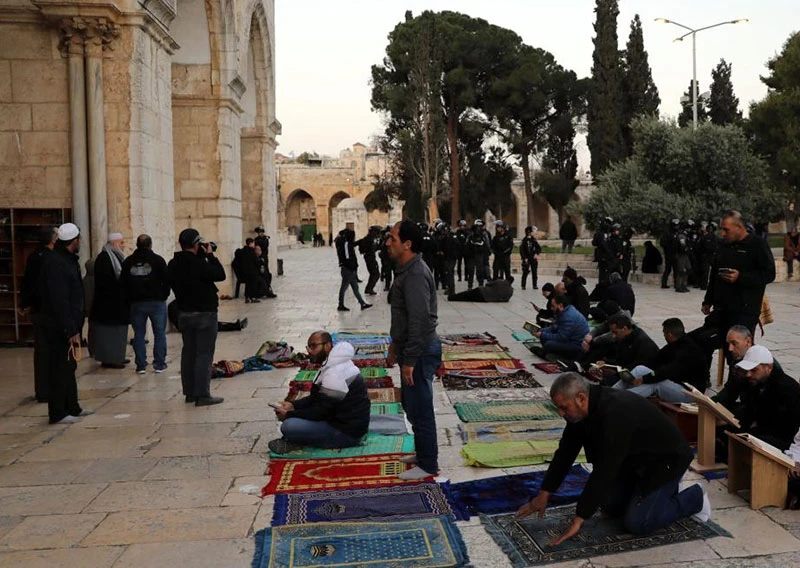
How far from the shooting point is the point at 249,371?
8.00 m

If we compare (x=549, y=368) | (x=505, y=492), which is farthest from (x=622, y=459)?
(x=549, y=368)

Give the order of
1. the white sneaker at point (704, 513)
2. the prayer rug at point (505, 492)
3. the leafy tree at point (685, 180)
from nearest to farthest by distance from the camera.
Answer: the white sneaker at point (704, 513)
the prayer rug at point (505, 492)
the leafy tree at point (685, 180)

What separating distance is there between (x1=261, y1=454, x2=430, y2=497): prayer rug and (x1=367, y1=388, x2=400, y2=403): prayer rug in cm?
158

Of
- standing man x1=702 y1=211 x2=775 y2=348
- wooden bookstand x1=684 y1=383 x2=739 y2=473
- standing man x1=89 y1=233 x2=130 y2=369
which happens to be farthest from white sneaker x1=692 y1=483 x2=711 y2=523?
standing man x1=89 y1=233 x2=130 y2=369

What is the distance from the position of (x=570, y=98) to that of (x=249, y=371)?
33.9m

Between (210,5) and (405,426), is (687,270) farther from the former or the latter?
(405,426)

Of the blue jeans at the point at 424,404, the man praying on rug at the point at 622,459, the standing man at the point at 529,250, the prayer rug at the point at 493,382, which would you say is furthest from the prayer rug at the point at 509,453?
the standing man at the point at 529,250

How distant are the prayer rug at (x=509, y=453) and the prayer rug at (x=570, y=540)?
32.3 inches

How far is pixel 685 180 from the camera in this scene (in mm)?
23266

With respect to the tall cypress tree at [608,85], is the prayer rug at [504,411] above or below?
below

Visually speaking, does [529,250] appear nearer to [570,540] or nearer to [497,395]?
[497,395]

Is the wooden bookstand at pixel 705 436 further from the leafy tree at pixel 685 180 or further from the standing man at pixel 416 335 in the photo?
the leafy tree at pixel 685 180

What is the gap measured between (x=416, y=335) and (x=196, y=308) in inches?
105

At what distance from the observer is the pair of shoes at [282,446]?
5000mm
